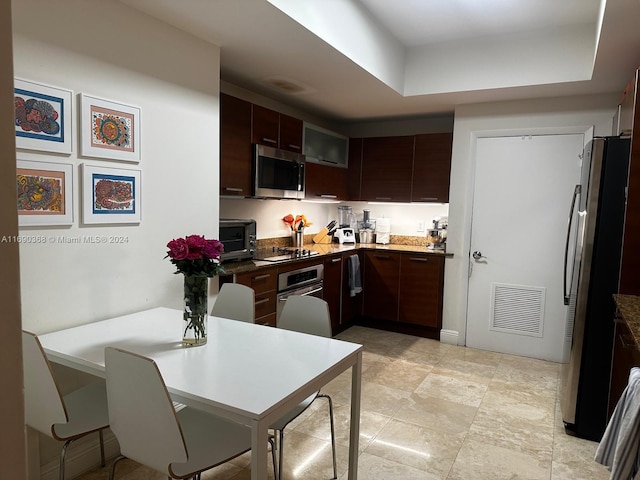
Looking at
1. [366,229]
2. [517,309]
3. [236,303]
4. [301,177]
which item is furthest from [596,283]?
[366,229]

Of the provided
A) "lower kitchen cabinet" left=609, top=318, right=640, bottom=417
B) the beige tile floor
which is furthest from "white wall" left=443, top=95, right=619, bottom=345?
"lower kitchen cabinet" left=609, top=318, right=640, bottom=417

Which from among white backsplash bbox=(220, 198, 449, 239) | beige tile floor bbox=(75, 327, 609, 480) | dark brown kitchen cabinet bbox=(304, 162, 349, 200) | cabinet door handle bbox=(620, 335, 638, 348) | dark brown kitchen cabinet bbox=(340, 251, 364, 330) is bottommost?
beige tile floor bbox=(75, 327, 609, 480)

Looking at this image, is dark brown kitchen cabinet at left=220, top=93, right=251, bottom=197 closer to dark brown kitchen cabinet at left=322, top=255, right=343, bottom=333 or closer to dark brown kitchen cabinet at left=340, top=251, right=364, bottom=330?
dark brown kitchen cabinet at left=322, top=255, right=343, bottom=333

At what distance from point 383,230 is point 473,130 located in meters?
1.53

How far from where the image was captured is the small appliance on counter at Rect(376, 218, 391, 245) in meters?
5.05

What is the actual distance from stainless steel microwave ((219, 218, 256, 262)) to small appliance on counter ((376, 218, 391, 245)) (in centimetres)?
197

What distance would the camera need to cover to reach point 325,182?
4.61 metres

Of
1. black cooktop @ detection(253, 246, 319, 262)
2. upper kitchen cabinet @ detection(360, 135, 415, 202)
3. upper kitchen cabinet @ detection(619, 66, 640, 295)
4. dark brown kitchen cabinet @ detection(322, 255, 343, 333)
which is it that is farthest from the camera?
upper kitchen cabinet @ detection(360, 135, 415, 202)

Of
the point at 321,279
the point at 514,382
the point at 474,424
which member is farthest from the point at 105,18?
the point at 514,382

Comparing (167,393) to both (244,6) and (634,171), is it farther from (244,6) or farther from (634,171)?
(634,171)

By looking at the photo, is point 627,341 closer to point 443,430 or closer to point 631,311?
point 631,311

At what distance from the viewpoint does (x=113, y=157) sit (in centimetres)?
220

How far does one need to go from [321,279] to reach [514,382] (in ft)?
6.04

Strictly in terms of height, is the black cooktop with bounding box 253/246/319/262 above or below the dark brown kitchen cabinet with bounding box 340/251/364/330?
above
